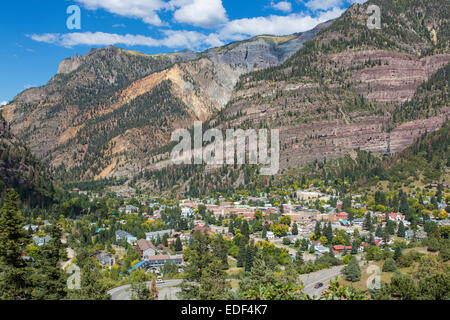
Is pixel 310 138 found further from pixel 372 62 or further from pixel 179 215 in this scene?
pixel 179 215

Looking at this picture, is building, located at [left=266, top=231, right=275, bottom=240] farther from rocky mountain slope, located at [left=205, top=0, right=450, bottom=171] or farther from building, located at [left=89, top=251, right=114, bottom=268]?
rocky mountain slope, located at [left=205, top=0, right=450, bottom=171]

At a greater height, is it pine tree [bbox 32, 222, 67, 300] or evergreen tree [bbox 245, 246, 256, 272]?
pine tree [bbox 32, 222, 67, 300]

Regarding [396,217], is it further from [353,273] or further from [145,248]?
[145,248]

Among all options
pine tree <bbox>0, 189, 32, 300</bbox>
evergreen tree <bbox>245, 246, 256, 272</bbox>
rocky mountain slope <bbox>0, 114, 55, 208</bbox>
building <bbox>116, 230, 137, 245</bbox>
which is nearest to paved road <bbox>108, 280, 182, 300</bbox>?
evergreen tree <bbox>245, 246, 256, 272</bbox>

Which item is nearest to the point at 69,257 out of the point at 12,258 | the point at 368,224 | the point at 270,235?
the point at 270,235

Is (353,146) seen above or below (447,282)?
above
